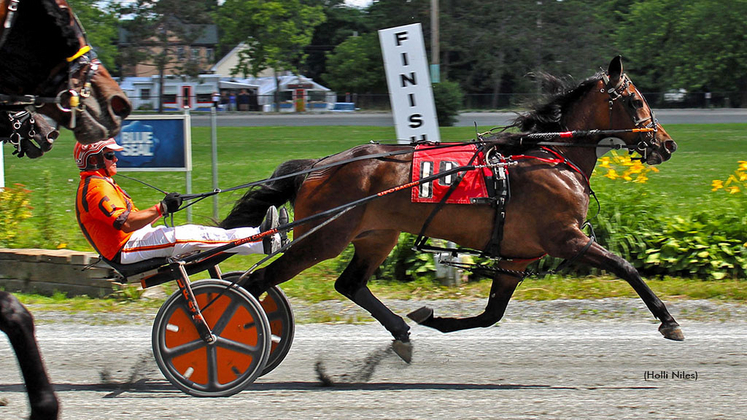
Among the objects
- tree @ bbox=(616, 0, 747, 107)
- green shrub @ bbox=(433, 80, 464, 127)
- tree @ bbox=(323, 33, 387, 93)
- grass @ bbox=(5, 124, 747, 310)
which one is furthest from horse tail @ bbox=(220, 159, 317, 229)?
tree @ bbox=(323, 33, 387, 93)

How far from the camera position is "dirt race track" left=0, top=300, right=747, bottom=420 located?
13.9 ft

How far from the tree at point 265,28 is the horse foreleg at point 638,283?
123 feet

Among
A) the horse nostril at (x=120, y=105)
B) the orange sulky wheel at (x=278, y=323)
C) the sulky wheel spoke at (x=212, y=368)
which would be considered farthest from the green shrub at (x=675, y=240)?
the horse nostril at (x=120, y=105)

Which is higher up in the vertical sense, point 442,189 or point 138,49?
point 138,49

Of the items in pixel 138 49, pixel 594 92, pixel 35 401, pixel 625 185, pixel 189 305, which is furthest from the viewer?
pixel 138 49

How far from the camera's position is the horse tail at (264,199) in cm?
543

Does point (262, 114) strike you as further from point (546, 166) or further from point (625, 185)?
point (546, 166)

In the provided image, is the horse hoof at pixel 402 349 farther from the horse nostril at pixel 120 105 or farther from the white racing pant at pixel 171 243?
the horse nostril at pixel 120 105

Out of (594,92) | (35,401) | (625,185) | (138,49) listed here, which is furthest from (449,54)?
(35,401)

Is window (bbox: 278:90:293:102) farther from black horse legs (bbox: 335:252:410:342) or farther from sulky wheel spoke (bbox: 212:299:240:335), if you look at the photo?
sulky wheel spoke (bbox: 212:299:240:335)

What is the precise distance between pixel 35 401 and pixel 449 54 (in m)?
41.4

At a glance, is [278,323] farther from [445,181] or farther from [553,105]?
[553,105]

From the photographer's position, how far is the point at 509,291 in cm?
532

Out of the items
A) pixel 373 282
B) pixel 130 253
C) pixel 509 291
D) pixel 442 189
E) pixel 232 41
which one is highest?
pixel 232 41
